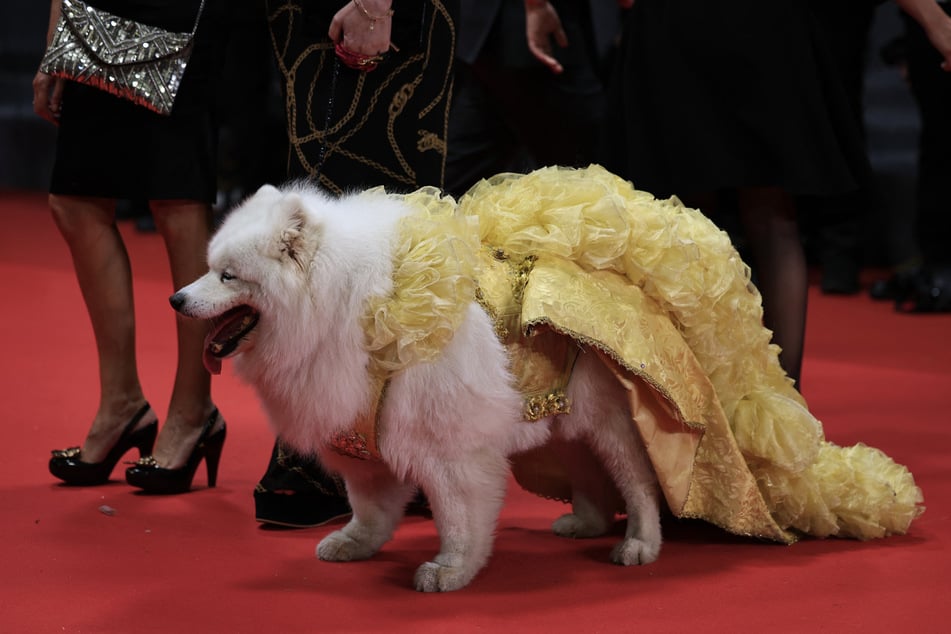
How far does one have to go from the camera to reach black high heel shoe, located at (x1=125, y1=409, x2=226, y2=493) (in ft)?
9.20

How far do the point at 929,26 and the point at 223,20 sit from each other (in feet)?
5.19

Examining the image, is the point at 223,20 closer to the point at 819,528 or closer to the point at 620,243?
the point at 620,243

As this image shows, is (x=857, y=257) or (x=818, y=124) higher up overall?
(x=818, y=124)

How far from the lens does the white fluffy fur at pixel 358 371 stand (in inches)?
80.3

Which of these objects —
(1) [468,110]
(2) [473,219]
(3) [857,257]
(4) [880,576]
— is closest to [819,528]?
(4) [880,576]

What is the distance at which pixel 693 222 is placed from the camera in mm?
2410

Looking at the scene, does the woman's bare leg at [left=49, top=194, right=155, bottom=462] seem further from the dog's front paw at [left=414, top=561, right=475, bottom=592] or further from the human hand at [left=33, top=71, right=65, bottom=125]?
the dog's front paw at [left=414, top=561, right=475, bottom=592]

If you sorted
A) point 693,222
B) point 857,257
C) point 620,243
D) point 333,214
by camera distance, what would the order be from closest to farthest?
point 333,214 < point 620,243 < point 693,222 < point 857,257

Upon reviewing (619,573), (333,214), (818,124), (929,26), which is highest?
(929,26)

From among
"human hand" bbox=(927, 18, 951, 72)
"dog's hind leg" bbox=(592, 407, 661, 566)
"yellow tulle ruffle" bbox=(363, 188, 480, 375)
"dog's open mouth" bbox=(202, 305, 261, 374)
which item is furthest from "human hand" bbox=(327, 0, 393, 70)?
"human hand" bbox=(927, 18, 951, 72)

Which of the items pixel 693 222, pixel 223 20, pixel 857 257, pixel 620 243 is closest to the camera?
pixel 620 243

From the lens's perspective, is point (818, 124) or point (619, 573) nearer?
point (619, 573)

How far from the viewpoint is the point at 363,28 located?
2.31 meters

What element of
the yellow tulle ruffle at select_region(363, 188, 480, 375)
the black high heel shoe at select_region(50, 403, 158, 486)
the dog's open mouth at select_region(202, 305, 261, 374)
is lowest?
the black high heel shoe at select_region(50, 403, 158, 486)
